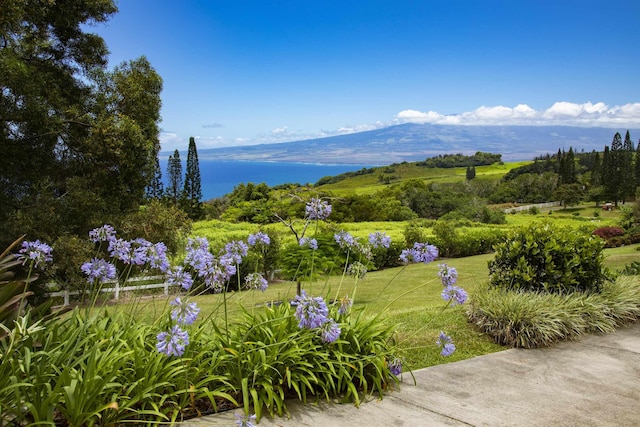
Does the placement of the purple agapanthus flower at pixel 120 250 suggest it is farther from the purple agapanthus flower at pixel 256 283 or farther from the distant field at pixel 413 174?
the distant field at pixel 413 174

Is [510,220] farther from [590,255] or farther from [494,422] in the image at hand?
[494,422]

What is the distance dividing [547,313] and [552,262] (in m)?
1.13

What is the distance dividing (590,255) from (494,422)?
390 centimetres

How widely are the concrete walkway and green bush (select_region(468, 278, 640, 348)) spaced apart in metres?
0.34

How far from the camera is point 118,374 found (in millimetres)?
2758

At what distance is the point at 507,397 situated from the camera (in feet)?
11.5

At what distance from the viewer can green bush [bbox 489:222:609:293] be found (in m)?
6.06

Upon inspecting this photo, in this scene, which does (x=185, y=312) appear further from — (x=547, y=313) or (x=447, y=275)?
(x=547, y=313)

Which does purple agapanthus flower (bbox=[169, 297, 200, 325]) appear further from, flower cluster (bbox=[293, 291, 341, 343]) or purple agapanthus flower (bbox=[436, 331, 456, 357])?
purple agapanthus flower (bbox=[436, 331, 456, 357])

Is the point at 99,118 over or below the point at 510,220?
over

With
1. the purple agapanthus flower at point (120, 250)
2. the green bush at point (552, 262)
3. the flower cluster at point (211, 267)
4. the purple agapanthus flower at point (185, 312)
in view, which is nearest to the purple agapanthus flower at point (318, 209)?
the flower cluster at point (211, 267)

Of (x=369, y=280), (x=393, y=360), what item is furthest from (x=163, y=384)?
(x=369, y=280)

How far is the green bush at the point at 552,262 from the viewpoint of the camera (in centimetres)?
606

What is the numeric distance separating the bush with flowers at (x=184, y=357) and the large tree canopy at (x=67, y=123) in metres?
8.24
